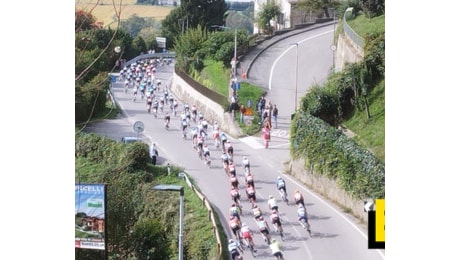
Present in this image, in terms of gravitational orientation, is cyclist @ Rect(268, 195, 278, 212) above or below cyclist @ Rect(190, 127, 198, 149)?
below

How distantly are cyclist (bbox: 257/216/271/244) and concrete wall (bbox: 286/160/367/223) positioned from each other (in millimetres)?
647

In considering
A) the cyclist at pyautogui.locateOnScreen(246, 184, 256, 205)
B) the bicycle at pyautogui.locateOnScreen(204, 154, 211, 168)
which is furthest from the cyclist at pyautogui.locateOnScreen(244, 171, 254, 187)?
the bicycle at pyautogui.locateOnScreen(204, 154, 211, 168)

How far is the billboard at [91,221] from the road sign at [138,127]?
107 cm

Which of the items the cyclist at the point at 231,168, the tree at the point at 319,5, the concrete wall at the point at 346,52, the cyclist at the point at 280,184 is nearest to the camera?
the concrete wall at the point at 346,52

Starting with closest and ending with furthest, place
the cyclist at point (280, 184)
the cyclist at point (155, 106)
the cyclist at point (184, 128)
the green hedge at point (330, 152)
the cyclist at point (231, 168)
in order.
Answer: the green hedge at point (330, 152)
the cyclist at point (280, 184)
the cyclist at point (231, 168)
the cyclist at point (184, 128)
the cyclist at point (155, 106)

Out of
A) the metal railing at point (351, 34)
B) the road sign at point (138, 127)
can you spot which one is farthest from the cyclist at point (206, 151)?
the metal railing at point (351, 34)

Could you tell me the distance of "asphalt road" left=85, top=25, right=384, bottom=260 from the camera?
415 inches

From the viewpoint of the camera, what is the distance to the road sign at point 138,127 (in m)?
11.6

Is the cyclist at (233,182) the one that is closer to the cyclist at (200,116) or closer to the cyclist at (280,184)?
the cyclist at (280,184)

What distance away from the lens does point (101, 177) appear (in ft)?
36.8

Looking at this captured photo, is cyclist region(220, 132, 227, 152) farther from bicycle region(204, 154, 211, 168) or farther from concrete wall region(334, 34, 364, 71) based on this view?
concrete wall region(334, 34, 364, 71)

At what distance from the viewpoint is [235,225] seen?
10.8m
